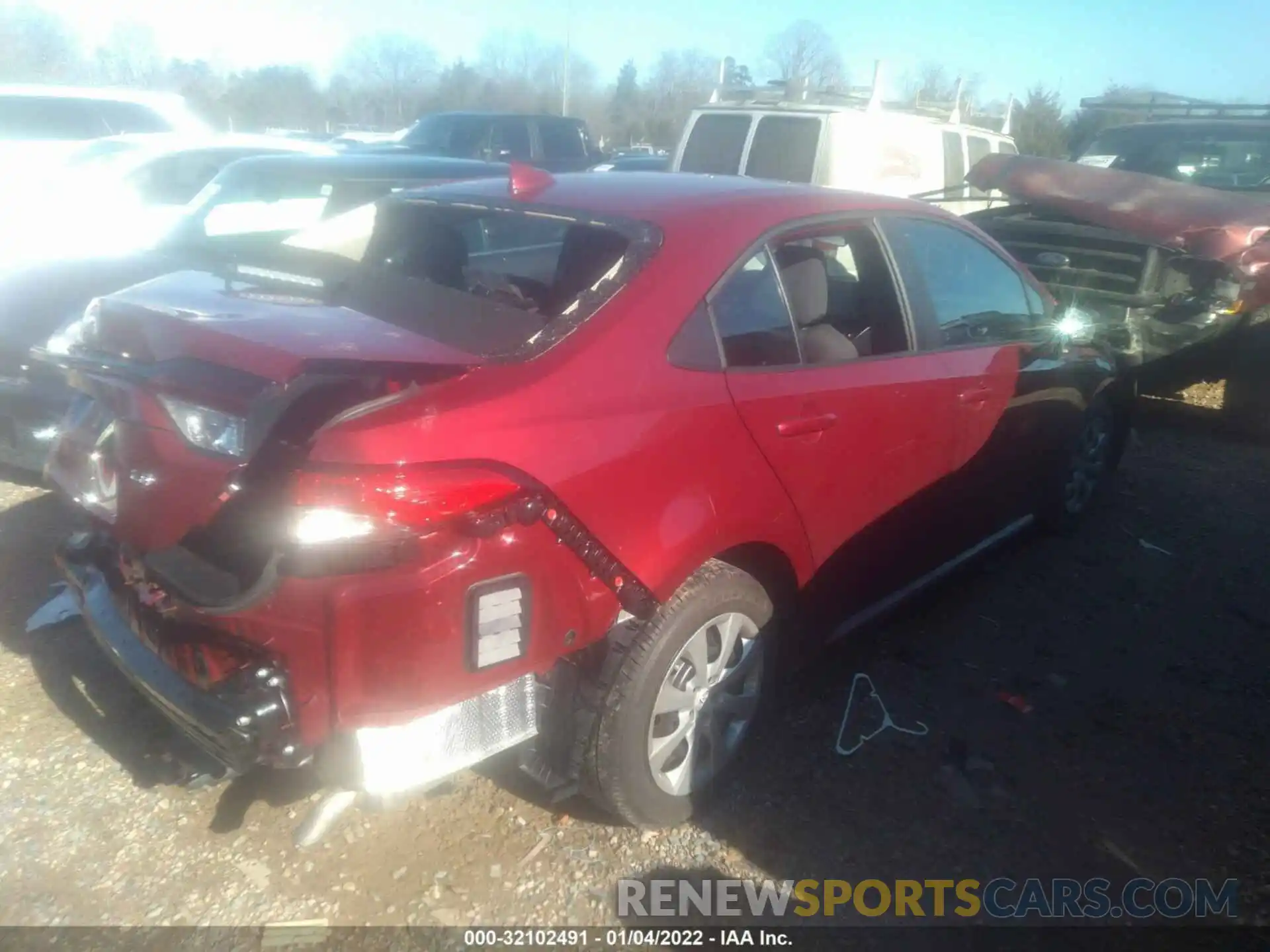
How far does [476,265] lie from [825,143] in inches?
228

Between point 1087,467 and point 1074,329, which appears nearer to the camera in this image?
point 1074,329

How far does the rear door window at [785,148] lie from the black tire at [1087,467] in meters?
3.99

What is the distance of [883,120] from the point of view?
8641 millimetres

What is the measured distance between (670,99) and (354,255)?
43641 millimetres

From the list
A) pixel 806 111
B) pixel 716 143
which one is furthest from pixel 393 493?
pixel 716 143

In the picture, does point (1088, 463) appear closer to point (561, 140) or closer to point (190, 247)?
point (190, 247)

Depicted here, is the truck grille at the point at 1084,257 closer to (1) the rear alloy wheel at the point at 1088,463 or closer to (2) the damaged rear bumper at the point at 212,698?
(1) the rear alloy wheel at the point at 1088,463

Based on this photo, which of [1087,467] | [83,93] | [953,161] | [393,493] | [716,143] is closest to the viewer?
[393,493]

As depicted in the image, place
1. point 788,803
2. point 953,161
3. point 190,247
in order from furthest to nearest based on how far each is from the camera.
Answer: point 953,161 < point 190,247 < point 788,803

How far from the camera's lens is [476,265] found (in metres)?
3.12

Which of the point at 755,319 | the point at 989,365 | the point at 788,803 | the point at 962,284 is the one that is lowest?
the point at 788,803

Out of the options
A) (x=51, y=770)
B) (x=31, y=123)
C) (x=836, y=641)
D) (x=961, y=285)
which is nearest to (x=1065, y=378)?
(x=961, y=285)

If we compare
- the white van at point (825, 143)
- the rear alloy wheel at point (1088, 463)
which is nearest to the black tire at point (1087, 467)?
the rear alloy wheel at point (1088, 463)

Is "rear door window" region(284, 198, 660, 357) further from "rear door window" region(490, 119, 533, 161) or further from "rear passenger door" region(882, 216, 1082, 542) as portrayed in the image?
"rear door window" region(490, 119, 533, 161)
